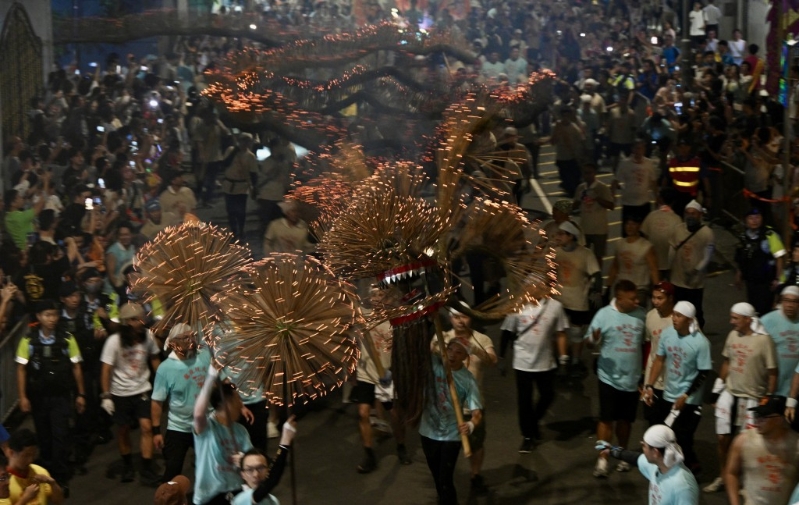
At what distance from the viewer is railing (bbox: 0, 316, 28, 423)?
385 inches

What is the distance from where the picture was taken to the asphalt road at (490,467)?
845 centimetres

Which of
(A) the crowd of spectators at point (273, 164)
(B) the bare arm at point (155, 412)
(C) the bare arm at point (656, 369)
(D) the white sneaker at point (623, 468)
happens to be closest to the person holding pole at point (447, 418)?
(A) the crowd of spectators at point (273, 164)

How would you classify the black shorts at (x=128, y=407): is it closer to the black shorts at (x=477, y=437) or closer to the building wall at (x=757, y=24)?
the black shorts at (x=477, y=437)

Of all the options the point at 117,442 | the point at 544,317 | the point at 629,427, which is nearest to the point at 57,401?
the point at 117,442

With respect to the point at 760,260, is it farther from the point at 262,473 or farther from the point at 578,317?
the point at 262,473

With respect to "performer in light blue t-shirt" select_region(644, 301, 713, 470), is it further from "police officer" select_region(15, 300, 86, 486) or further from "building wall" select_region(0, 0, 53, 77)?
"building wall" select_region(0, 0, 53, 77)

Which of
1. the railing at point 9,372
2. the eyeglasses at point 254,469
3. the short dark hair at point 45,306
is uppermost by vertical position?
the short dark hair at point 45,306

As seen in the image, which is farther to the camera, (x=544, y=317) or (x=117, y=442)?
(x=117, y=442)

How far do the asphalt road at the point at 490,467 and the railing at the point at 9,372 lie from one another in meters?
1.00

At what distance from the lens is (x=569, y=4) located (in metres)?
29.8

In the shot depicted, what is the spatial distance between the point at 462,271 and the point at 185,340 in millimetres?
6081

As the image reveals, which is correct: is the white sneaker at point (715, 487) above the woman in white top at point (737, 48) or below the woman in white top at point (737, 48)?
below

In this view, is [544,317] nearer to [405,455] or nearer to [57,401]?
[405,455]

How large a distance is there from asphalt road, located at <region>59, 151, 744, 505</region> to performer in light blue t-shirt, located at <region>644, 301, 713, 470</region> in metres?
0.56
